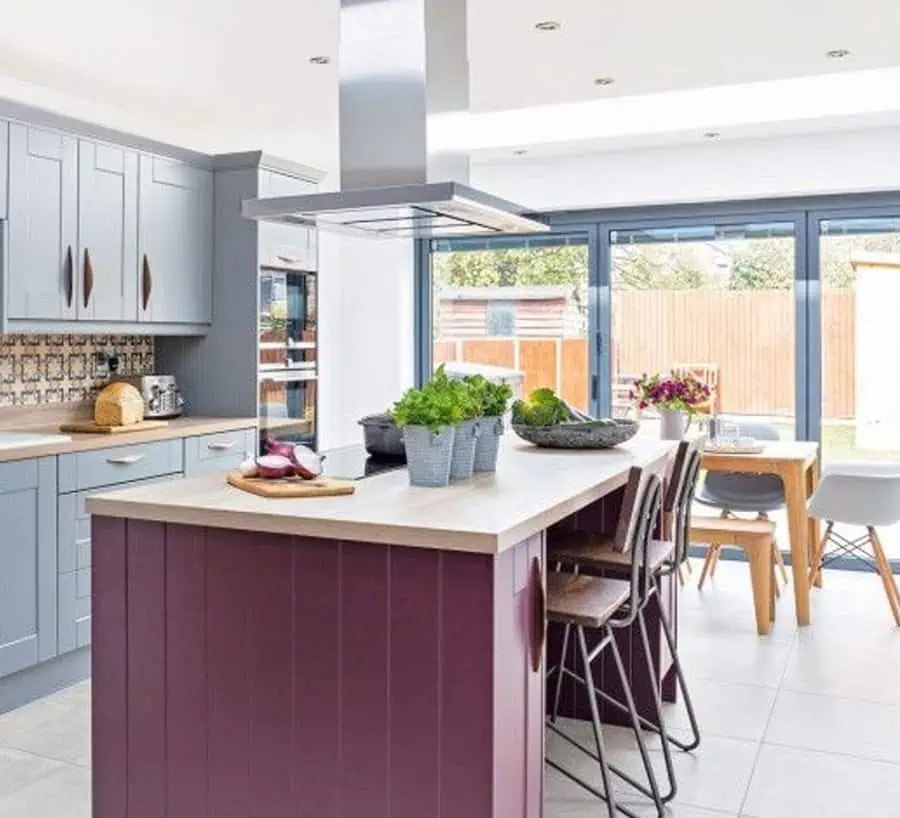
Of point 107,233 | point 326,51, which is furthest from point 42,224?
point 326,51

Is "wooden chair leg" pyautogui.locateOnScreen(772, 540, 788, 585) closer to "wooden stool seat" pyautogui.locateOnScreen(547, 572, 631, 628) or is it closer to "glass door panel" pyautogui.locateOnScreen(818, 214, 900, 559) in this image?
"glass door panel" pyautogui.locateOnScreen(818, 214, 900, 559)

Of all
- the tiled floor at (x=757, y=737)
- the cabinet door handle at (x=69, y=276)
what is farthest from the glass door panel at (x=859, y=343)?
the cabinet door handle at (x=69, y=276)

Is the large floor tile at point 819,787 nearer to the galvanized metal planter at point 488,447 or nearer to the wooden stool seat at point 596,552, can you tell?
the wooden stool seat at point 596,552

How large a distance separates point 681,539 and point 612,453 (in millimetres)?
379

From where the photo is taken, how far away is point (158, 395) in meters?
5.10

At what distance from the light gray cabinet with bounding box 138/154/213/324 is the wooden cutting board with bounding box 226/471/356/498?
2477 millimetres

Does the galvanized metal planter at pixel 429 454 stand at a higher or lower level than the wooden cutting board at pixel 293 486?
higher

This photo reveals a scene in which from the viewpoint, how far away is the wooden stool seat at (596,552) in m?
2.99

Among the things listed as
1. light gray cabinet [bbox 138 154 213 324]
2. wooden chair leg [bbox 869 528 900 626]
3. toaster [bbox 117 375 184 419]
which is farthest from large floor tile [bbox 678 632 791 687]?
light gray cabinet [bbox 138 154 213 324]

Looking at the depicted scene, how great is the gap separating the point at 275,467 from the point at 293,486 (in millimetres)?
134

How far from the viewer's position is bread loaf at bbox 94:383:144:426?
467cm

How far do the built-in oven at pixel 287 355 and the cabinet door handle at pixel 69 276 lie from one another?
3.56 feet

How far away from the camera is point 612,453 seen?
137 inches

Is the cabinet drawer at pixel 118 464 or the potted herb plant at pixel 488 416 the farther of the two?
the cabinet drawer at pixel 118 464
